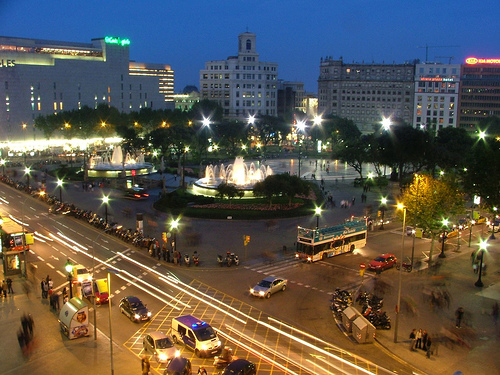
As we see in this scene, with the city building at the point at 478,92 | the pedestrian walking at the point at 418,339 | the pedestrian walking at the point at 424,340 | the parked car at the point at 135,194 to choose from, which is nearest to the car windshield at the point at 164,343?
the pedestrian walking at the point at 418,339

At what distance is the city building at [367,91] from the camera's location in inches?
6619

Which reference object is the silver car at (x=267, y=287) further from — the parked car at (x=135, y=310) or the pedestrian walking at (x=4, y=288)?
the pedestrian walking at (x=4, y=288)

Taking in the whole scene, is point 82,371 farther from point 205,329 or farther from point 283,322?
point 283,322

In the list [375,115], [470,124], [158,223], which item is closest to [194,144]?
[158,223]

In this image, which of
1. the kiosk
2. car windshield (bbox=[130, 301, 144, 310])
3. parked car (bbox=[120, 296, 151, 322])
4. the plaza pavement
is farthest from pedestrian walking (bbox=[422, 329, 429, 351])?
the kiosk

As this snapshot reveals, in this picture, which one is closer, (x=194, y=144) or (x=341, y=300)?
(x=341, y=300)

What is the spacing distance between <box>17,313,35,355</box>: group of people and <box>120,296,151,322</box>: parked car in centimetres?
Answer: 466

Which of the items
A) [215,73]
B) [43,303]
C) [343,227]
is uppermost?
[215,73]

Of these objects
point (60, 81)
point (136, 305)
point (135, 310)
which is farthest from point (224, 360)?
point (60, 81)

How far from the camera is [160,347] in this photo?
21.6 meters

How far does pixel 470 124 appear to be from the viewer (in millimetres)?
162250

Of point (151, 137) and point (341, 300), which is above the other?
point (151, 137)

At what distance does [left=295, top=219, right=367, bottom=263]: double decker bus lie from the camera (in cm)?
3616

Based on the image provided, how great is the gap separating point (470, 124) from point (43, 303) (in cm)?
16052
